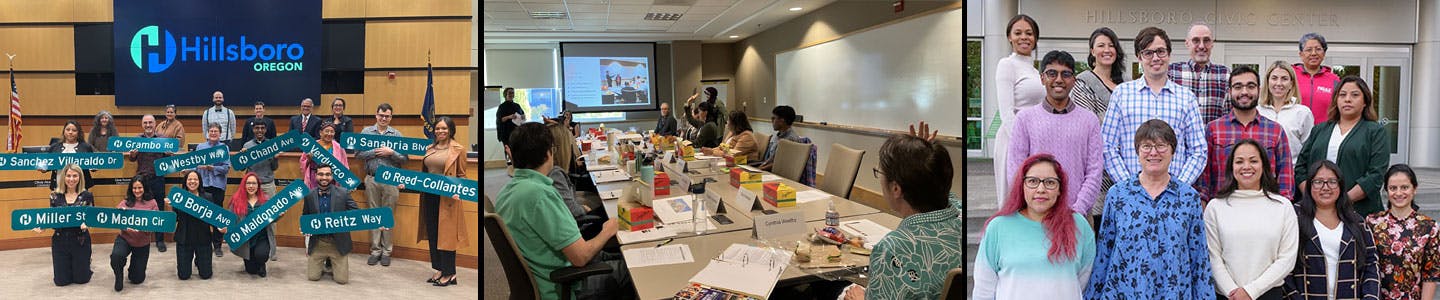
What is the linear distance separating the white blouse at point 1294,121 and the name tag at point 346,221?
385cm

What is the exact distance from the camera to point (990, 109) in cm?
416

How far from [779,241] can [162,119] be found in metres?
2.41

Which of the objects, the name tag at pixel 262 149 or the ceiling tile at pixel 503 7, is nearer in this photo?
the ceiling tile at pixel 503 7

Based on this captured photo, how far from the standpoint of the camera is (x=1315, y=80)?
3.63 meters

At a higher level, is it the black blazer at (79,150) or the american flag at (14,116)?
the american flag at (14,116)

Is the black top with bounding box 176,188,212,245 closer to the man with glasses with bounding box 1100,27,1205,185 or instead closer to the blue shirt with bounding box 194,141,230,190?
the blue shirt with bounding box 194,141,230,190

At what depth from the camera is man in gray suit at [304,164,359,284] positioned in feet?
10.0

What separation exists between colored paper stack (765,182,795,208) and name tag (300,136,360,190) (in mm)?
1864

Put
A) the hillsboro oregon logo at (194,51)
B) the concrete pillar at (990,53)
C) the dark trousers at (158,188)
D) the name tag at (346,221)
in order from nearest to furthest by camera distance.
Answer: the hillsboro oregon logo at (194,51)
the dark trousers at (158,188)
the name tag at (346,221)
the concrete pillar at (990,53)

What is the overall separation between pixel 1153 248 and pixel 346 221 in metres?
3.12

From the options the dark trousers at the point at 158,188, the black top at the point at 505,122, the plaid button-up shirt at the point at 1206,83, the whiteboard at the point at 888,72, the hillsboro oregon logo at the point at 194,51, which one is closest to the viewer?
the whiteboard at the point at 888,72

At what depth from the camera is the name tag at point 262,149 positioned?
9.70 ft

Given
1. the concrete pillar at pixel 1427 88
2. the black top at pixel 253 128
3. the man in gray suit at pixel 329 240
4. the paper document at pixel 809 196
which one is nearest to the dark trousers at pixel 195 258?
the man in gray suit at pixel 329 240

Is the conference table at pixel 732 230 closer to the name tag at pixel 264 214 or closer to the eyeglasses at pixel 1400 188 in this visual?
the name tag at pixel 264 214
